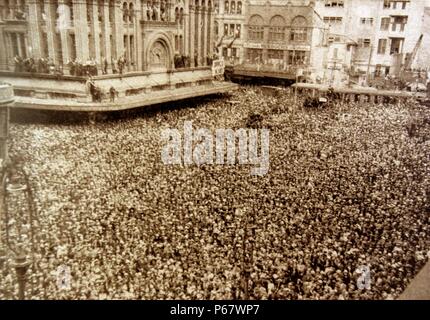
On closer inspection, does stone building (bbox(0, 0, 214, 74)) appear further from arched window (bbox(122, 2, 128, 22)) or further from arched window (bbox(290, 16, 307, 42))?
arched window (bbox(290, 16, 307, 42))

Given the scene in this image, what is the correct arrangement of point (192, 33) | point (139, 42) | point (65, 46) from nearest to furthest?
1. point (65, 46)
2. point (139, 42)
3. point (192, 33)

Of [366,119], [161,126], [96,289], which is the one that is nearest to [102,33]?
[161,126]

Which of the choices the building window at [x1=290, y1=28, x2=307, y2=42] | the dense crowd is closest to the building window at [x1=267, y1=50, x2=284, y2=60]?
the building window at [x1=290, y1=28, x2=307, y2=42]

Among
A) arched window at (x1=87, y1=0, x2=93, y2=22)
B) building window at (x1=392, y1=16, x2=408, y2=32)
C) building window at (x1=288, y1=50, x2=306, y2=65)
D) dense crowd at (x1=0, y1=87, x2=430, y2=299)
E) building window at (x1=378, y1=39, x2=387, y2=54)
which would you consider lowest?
dense crowd at (x1=0, y1=87, x2=430, y2=299)

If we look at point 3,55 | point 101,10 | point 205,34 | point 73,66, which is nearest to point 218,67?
point 205,34

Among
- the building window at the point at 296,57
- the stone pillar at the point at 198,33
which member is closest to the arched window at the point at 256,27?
the building window at the point at 296,57

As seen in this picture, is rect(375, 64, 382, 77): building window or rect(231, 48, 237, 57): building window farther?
rect(231, 48, 237, 57): building window

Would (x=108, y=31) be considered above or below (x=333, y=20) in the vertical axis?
below

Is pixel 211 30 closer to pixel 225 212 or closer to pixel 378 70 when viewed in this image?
pixel 378 70
